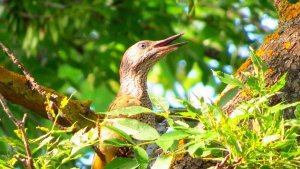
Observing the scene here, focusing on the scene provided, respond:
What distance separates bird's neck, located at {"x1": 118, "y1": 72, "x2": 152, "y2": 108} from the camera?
623cm

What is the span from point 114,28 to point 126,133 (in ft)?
A: 15.7

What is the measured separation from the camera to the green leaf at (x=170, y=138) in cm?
338

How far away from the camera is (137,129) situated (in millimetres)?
3535

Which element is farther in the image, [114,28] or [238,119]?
[114,28]

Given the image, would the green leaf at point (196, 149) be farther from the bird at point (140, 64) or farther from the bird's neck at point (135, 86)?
the bird at point (140, 64)

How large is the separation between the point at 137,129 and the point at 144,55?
3.41m

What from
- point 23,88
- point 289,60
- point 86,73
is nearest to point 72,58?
point 86,73

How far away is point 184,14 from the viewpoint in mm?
9352

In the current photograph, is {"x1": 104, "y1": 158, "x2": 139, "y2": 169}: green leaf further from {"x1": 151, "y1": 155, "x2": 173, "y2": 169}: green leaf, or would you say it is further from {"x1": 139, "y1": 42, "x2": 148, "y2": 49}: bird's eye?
{"x1": 139, "y1": 42, "x2": 148, "y2": 49}: bird's eye

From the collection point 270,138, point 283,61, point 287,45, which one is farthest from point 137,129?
point 287,45

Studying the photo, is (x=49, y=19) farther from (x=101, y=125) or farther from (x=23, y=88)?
(x=101, y=125)

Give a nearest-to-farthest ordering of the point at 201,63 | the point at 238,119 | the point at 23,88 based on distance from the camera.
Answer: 1. the point at 238,119
2. the point at 23,88
3. the point at 201,63

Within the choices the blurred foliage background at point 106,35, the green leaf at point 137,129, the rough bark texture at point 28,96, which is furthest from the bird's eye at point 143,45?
the green leaf at point 137,129

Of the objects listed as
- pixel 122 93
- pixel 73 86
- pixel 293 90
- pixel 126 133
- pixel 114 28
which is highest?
pixel 114 28
